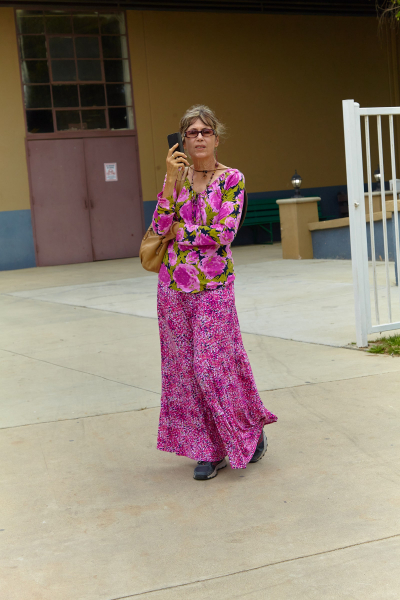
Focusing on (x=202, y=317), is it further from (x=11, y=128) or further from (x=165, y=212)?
(x=11, y=128)

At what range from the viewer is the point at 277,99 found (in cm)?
1894

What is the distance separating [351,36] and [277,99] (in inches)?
119

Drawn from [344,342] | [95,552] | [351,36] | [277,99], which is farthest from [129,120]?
[95,552]

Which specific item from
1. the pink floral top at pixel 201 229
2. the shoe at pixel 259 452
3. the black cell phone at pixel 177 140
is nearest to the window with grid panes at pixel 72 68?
the black cell phone at pixel 177 140

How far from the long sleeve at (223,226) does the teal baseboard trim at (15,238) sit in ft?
44.3

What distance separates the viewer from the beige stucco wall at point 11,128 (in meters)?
16.0

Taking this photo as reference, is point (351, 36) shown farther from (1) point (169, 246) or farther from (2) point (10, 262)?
(1) point (169, 246)

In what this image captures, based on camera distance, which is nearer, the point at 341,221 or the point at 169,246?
the point at 169,246

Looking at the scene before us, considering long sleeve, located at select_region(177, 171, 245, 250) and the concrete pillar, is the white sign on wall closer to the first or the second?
the concrete pillar

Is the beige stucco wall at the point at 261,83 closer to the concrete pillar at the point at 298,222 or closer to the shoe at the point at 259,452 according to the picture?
the concrete pillar at the point at 298,222

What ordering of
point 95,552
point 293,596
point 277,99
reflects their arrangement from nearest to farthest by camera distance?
point 293,596, point 95,552, point 277,99

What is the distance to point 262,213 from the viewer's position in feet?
60.3

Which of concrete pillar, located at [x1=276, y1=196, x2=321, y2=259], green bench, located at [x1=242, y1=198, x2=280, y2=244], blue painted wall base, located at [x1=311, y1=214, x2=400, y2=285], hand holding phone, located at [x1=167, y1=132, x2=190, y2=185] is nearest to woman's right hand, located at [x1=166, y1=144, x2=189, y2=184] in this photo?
hand holding phone, located at [x1=167, y1=132, x2=190, y2=185]

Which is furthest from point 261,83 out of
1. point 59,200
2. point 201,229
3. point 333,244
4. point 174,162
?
point 201,229
